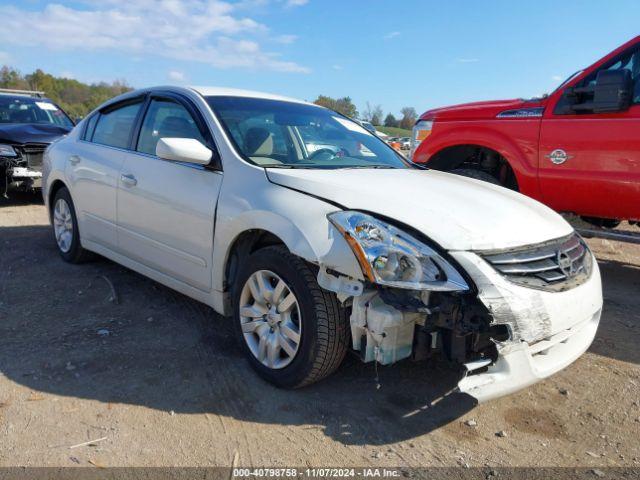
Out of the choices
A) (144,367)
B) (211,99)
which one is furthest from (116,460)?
(211,99)

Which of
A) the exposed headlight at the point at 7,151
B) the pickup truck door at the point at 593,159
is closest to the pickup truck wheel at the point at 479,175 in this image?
the pickup truck door at the point at 593,159

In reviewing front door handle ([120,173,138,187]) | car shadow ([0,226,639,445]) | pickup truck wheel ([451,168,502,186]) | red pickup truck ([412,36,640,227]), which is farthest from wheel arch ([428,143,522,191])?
front door handle ([120,173,138,187])

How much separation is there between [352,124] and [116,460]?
3.02 m

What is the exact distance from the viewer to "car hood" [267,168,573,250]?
8.43 ft

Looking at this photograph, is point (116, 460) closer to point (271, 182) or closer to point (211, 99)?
point (271, 182)

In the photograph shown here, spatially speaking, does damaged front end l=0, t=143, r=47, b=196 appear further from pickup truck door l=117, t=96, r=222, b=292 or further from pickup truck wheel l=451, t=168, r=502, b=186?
pickup truck wheel l=451, t=168, r=502, b=186

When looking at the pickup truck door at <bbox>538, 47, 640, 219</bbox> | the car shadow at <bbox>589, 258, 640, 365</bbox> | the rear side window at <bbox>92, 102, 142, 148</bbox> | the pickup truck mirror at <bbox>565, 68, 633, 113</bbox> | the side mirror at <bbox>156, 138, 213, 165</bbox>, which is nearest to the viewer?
the side mirror at <bbox>156, 138, 213, 165</bbox>

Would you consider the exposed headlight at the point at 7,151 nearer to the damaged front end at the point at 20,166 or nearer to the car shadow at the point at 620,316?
the damaged front end at the point at 20,166

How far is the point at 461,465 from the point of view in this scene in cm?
240

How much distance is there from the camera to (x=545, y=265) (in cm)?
271

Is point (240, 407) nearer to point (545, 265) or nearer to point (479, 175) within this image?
point (545, 265)

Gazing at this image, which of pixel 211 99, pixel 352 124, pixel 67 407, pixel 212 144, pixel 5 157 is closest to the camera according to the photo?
pixel 67 407

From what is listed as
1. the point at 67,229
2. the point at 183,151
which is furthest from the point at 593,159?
the point at 67,229

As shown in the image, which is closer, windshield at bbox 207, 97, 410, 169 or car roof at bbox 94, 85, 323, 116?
windshield at bbox 207, 97, 410, 169
